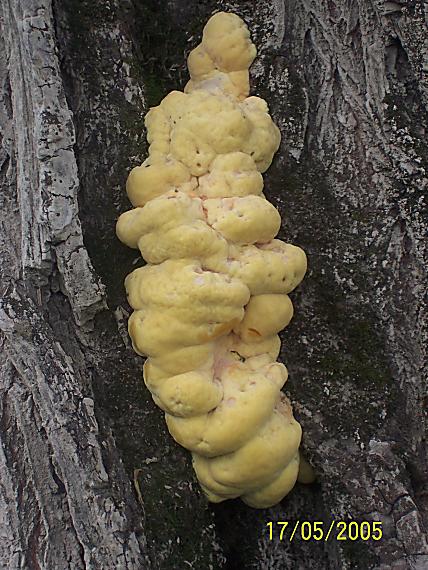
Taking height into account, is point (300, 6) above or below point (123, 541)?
above

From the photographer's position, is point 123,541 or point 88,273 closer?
point 123,541

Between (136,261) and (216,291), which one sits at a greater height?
(136,261)

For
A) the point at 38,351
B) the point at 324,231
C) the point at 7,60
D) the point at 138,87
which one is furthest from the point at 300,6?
the point at 38,351

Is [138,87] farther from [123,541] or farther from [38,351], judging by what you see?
[123,541]
